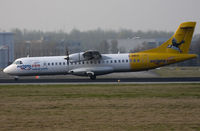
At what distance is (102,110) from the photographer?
49.6 ft

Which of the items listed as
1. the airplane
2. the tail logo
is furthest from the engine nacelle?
the tail logo

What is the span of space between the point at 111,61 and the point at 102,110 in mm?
15864

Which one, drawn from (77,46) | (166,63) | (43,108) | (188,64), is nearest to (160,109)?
(43,108)

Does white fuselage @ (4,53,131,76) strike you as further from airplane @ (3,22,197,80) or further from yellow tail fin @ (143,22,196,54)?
yellow tail fin @ (143,22,196,54)

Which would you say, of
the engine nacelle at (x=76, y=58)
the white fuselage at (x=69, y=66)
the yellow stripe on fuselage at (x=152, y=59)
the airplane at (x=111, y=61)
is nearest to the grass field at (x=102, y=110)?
the yellow stripe on fuselage at (x=152, y=59)

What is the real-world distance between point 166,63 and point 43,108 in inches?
680

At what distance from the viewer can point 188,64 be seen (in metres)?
63.3

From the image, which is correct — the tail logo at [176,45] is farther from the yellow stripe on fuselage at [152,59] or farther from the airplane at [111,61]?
the yellow stripe on fuselage at [152,59]

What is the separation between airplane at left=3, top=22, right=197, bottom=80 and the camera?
98.7 feet

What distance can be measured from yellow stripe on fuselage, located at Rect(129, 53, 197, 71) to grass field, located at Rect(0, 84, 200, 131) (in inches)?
332

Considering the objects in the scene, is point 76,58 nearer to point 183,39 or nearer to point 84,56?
point 84,56

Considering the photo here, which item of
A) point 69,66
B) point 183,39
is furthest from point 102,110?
point 183,39

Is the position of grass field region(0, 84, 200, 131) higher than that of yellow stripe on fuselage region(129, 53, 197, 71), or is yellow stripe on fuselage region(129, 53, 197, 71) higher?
yellow stripe on fuselage region(129, 53, 197, 71)

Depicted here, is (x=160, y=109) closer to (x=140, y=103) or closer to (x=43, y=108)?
(x=140, y=103)
